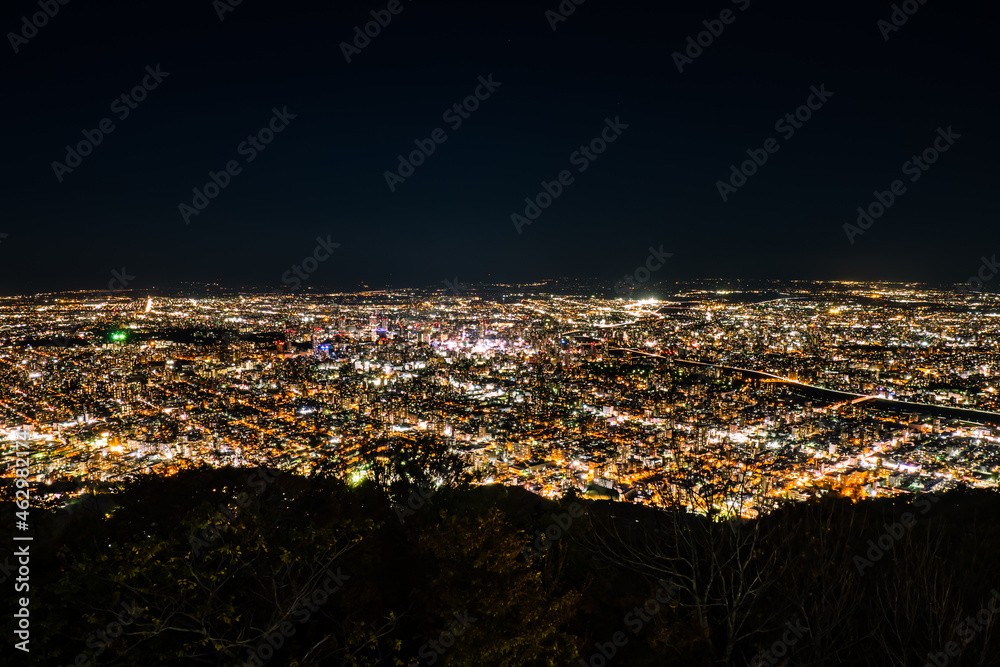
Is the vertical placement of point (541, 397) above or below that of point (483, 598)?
below

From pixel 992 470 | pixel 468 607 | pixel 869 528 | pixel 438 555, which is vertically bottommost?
pixel 992 470

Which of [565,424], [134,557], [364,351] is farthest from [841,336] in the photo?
[134,557]

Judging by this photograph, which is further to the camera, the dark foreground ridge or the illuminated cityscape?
the illuminated cityscape

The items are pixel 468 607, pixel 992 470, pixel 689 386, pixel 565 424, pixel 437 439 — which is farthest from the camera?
pixel 689 386

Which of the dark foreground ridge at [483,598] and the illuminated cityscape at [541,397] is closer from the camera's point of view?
the dark foreground ridge at [483,598]

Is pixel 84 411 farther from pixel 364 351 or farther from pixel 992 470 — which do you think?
pixel 992 470

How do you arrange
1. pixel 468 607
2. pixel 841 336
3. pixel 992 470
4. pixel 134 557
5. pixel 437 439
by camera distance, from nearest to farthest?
pixel 134 557 < pixel 468 607 < pixel 992 470 < pixel 437 439 < pixel 841 336

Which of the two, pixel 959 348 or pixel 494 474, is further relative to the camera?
pixel 959 348

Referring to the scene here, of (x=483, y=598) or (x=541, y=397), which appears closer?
(x=483, y=598)
